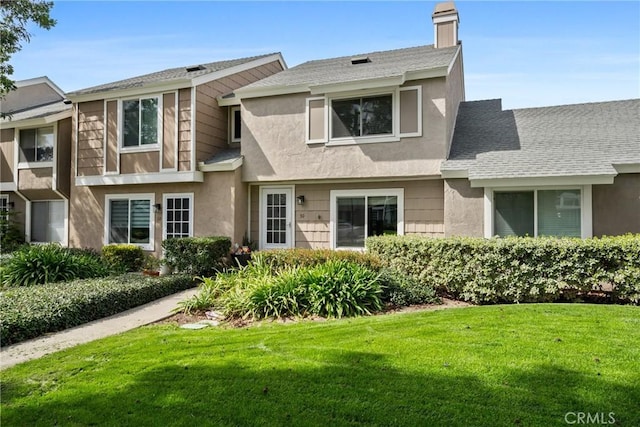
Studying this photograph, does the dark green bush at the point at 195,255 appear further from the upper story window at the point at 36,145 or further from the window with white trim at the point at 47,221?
the upper story window at the point at 36,145

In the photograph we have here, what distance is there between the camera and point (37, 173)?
16.0 metres

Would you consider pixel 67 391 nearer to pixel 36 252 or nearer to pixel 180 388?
pixel 180 388

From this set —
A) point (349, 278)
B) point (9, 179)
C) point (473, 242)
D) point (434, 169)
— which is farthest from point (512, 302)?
point (9, 179)

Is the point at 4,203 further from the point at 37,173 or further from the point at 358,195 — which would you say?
the point at 358,195

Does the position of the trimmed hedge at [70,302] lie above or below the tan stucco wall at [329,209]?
below

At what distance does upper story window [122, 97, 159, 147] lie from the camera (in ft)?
45.0

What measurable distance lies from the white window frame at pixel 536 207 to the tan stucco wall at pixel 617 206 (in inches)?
13.5

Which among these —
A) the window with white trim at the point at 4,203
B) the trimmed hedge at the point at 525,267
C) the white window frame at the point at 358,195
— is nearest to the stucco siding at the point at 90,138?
the window with white trim at the point at 4,203

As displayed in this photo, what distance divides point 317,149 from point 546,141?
6759 millimetres

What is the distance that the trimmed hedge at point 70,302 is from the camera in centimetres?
669

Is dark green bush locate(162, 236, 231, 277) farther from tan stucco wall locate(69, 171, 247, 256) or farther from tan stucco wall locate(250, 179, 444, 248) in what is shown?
tan stucco wall locate(250, 179, 444, 248)

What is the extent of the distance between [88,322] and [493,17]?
11.7 m

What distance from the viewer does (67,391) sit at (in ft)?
14.3

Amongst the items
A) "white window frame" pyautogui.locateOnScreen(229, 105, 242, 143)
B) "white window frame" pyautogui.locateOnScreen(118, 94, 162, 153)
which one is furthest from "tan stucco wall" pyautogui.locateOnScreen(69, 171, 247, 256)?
"white window frame" pyautogui.locateOnScreen(229, 105, 242, 143)
